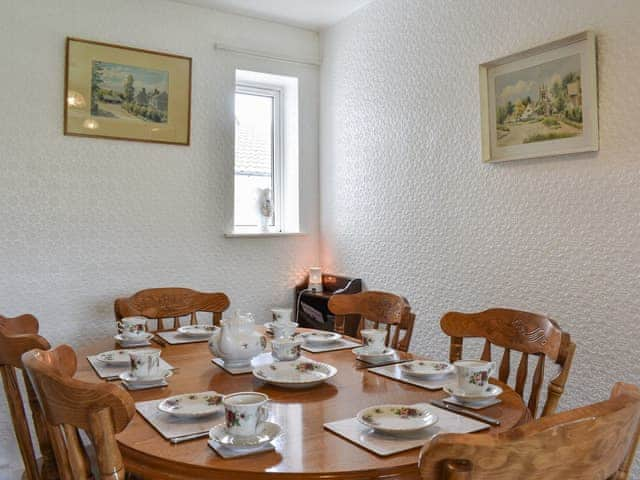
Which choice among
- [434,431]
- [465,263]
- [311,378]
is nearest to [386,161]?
[465,263]

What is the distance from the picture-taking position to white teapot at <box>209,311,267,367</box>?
1.55 meters

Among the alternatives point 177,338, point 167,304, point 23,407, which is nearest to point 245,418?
point 23,407

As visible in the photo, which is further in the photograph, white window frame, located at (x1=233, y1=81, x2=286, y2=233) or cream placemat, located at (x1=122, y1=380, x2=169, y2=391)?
white window frame, located at (x1=233, y1=81, x2=286, y2=233)

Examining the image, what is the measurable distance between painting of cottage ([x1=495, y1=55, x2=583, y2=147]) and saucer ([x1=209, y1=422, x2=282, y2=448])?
1.66 m

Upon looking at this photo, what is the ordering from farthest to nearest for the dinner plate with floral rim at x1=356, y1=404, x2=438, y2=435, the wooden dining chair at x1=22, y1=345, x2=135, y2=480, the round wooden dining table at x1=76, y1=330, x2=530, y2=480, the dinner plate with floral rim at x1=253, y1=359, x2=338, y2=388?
the dinner plate with floral rim at x1=253, y1=359, x2=338, y2=388, the dinner plate with floral rim at x1=356, y1=404, x2=438, y2=435, the round wooden dining table at x1=76, y1=330, x2=530, y2=480, the wooden dining chair at x1=22, y1=345, x2=135, y2=480

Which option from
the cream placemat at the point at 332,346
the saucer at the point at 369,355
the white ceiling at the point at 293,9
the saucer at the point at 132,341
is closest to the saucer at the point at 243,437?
the saucer at the point at 369,355

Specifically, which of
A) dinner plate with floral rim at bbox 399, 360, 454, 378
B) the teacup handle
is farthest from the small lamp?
the teacup handle

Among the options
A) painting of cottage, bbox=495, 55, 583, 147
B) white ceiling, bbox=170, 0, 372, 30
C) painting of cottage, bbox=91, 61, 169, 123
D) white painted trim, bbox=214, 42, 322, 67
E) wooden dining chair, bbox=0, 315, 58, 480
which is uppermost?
white ceiling, bbox=170, 0, 372, 30

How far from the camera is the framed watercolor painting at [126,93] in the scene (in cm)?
286

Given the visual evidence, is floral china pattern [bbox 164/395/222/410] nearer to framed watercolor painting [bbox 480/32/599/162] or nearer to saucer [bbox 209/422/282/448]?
saucer [bbox 209/422/282/448]

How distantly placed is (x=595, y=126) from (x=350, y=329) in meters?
1.62

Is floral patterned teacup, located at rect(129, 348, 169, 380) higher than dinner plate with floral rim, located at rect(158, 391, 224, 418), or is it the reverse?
floral patterned teacup, located at rect(129, 348, 169, 380)

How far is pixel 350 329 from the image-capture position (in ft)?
9.98

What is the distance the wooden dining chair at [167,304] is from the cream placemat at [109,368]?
2.38 feet
